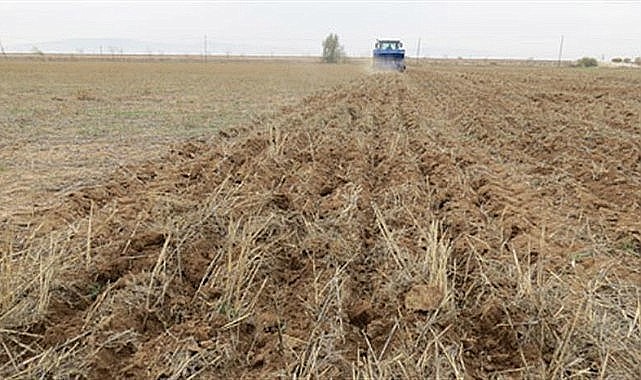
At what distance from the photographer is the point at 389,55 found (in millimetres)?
37125

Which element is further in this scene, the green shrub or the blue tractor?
the green shrub

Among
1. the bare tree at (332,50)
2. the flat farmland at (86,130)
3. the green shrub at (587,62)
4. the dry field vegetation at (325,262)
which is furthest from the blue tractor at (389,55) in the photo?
the bare tree at (332,50)

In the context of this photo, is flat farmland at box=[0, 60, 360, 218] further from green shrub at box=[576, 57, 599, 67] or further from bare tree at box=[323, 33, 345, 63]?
bare tree at box=[323, 33, 345, 63]

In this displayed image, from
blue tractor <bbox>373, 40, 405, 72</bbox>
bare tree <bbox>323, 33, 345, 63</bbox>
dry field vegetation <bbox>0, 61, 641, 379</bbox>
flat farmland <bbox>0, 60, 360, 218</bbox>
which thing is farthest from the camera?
bare tree <bbox>323, 33, 345, 63</bbox>

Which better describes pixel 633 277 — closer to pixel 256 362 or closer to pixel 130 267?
pixel 256 362

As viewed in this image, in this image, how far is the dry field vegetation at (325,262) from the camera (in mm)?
2795

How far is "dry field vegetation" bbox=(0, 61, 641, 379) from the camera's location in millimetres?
2795

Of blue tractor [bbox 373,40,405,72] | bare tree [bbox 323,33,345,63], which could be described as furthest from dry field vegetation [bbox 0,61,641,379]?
bare tree [bbox 323,33,345,63]

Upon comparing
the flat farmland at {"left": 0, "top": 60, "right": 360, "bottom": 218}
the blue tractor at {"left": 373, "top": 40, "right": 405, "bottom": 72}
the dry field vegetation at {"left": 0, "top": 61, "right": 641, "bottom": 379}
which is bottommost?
the flat farmland at {"left": 0, "top": 60, "right": 360, "bottom": 218}

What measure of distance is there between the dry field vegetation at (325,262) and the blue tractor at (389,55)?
2980 cm

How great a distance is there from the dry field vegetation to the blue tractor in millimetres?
29797

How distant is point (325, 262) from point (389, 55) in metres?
34.9

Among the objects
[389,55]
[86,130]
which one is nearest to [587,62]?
[389,55]

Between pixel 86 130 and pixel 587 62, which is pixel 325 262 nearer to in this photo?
pixel 86 130
